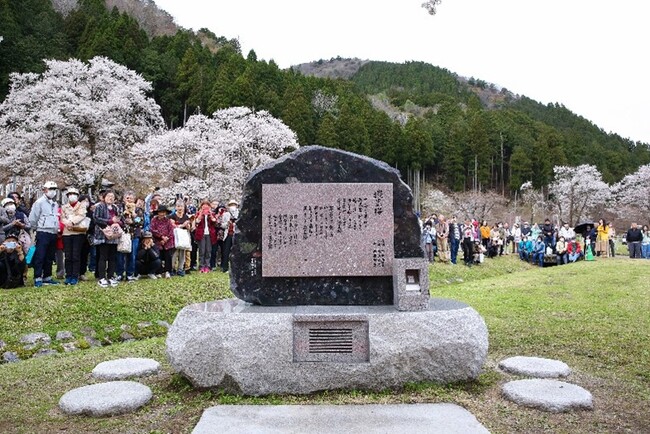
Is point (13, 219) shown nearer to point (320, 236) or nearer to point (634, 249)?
point (320, 236)

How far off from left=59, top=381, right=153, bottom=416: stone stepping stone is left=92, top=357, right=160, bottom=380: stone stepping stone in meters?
0.53

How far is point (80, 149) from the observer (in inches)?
1099

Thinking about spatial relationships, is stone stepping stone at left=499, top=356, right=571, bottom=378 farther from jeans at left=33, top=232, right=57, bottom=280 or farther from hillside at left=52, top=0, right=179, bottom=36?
hillside at left=52, top=0, right=179, bottom=36

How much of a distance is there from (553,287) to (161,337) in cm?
1122

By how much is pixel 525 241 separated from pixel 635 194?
109 feet

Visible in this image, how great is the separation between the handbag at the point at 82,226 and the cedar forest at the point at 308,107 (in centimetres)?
2886

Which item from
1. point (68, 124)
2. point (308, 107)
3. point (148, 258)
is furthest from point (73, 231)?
point (308, 107)

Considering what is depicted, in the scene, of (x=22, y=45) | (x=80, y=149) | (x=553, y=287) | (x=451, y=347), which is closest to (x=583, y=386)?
(x=451, y=347)

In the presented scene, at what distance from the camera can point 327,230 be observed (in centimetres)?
673

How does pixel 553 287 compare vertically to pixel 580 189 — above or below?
below

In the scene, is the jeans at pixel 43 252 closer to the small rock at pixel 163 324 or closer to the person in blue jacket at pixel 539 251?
the small rock at pixel 163 324

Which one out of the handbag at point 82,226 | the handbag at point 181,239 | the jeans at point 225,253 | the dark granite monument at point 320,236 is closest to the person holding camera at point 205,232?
the jeans at point 225,253

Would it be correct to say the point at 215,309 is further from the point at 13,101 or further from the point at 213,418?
the point at 13,101

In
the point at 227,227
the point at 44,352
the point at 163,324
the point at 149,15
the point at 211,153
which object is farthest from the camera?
the point at 149,15
